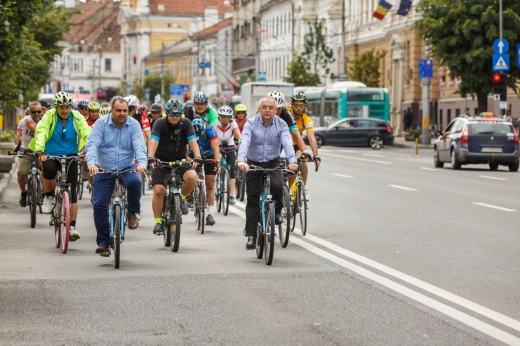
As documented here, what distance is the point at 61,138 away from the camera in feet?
49.6

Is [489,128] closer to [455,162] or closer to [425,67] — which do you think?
[455,162]

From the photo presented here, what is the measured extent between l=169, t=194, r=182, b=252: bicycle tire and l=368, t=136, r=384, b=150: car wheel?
43.8 meters

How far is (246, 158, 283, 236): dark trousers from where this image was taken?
1346cm

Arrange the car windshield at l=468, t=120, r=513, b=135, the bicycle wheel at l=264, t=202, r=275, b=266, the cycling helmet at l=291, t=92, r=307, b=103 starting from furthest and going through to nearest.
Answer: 1. the car windshield at l=468, t=120, r=513, b=135
2. the cycling helmet at l=291, t=92, r=307, b=103
3. the bicycle wheel at l=264, t=202, r=275, b=266

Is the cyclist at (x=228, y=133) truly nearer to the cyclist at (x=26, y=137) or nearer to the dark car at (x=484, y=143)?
the cyclist at (x=26, y=137)

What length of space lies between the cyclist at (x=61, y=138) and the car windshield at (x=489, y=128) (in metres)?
21.5

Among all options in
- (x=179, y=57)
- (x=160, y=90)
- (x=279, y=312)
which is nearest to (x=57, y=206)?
(x=279, y=312)

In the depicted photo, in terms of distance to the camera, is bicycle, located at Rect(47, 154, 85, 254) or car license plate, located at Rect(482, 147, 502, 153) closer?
bicycle, located at Rect(47, 154, 85, 254)

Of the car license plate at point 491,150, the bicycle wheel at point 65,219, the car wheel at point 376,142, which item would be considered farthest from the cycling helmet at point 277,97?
the car wheel at point 376,142

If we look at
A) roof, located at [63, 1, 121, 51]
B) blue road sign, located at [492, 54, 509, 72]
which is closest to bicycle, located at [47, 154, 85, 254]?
blue road sign, located at [492, 54, 509, 72]

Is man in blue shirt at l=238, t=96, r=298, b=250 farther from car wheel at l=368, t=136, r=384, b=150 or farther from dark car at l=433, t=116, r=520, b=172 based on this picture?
car wheel at l=368, t=136, r=384, b=150

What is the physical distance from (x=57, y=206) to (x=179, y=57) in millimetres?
138402

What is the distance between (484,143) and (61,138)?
71.7 ft

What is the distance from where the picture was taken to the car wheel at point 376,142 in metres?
57.8
